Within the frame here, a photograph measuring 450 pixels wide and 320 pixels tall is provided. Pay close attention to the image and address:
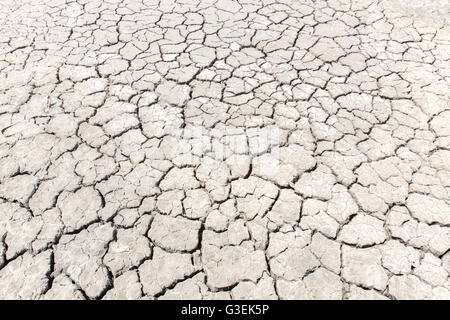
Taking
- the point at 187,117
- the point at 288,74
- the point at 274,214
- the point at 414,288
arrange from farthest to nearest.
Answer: the point at 288,74 → the point at 187,117 → the point at 274,214 → the point at 414,288

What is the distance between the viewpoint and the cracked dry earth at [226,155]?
1.81m

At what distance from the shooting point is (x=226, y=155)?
2.37m

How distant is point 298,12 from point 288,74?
118 cm

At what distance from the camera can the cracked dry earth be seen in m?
1.81

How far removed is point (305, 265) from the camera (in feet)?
5.99

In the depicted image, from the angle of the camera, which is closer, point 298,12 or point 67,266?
point 67,266

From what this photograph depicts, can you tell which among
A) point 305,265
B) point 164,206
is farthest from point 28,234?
point 305,265

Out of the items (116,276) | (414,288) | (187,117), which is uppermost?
(187,117)

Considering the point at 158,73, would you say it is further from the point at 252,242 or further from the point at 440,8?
the point at 440,8

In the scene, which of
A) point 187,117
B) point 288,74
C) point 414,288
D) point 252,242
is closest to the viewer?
point 414,288

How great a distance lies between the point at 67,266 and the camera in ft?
5.97

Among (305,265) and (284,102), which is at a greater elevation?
(284,102)

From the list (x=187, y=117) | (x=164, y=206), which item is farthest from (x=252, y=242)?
(x=187, y=117)

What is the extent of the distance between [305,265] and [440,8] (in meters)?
3.53
